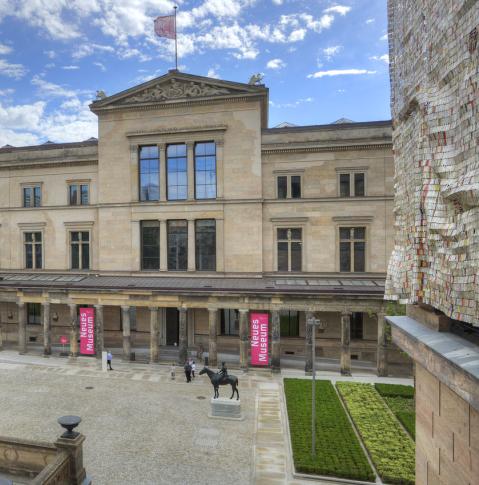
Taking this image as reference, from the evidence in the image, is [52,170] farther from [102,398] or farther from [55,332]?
[102,398]

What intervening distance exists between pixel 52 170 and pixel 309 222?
2906 centimetres

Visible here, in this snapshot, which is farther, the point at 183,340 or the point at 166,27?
the point at 166,27

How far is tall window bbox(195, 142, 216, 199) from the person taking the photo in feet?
122

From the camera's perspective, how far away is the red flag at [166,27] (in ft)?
120

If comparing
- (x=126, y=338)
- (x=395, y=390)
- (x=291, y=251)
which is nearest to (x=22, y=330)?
(x=126, y=338)

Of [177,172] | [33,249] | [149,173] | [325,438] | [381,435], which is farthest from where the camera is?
[33,249]

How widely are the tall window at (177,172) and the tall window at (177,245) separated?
9.49 ft

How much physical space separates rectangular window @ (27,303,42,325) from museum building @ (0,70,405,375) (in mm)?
877

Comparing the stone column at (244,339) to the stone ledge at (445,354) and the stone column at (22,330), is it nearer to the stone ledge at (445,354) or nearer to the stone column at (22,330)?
the stone column at (22,330)

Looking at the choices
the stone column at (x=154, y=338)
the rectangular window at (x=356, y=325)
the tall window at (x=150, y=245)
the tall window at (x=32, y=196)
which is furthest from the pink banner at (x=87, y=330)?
the rectangular window at (x=356, y=325)

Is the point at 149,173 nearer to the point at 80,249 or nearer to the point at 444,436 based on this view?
the point at 80,249

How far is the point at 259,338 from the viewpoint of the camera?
30250 millimetres

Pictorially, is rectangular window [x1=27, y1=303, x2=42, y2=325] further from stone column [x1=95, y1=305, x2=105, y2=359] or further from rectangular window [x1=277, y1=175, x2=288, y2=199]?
rectangular window [x1=277, y1=175, x2=288, y2=199]

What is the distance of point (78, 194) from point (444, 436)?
41.0m
